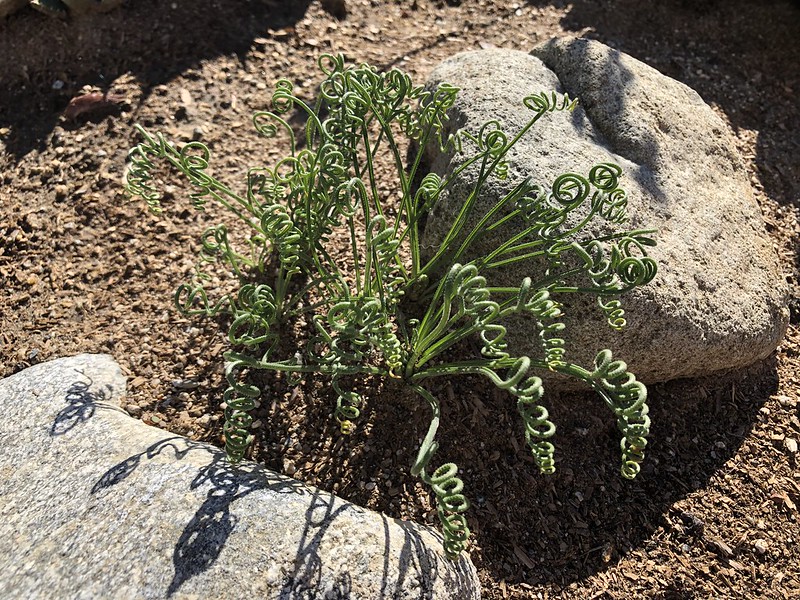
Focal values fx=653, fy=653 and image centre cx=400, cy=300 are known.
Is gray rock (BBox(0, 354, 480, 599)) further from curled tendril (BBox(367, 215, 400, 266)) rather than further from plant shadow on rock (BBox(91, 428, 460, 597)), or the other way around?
curled tendril (BBox(367, 215, 400, 266))

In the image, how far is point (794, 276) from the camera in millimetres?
3096

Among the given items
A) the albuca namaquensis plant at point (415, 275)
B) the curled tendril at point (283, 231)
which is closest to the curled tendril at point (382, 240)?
the albuca namaquensis plant at point (415, 275)

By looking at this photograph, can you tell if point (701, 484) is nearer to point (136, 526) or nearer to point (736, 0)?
point (136, 526)

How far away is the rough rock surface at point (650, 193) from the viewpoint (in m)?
2.42

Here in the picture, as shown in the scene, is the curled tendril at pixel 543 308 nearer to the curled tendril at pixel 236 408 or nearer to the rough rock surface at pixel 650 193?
the rough rock surface at pixel 650 193

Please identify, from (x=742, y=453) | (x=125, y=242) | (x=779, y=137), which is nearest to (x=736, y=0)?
(x=779, y=137)

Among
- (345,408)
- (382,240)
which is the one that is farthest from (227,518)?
(382,240)

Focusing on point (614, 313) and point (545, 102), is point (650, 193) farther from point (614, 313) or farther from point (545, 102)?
point (614, 313)

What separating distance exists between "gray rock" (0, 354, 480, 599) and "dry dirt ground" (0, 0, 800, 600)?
359mm

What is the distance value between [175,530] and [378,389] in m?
0.93

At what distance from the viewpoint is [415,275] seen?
2490mm

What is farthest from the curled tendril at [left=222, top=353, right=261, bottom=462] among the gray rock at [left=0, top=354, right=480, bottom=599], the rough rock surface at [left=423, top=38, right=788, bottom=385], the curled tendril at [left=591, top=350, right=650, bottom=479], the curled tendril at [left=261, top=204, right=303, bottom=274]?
the rough rock surface at [left=423, top=38, right=788, bottom=385]

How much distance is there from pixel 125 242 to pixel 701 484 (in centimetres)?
265

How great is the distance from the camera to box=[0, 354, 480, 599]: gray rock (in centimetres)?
176
